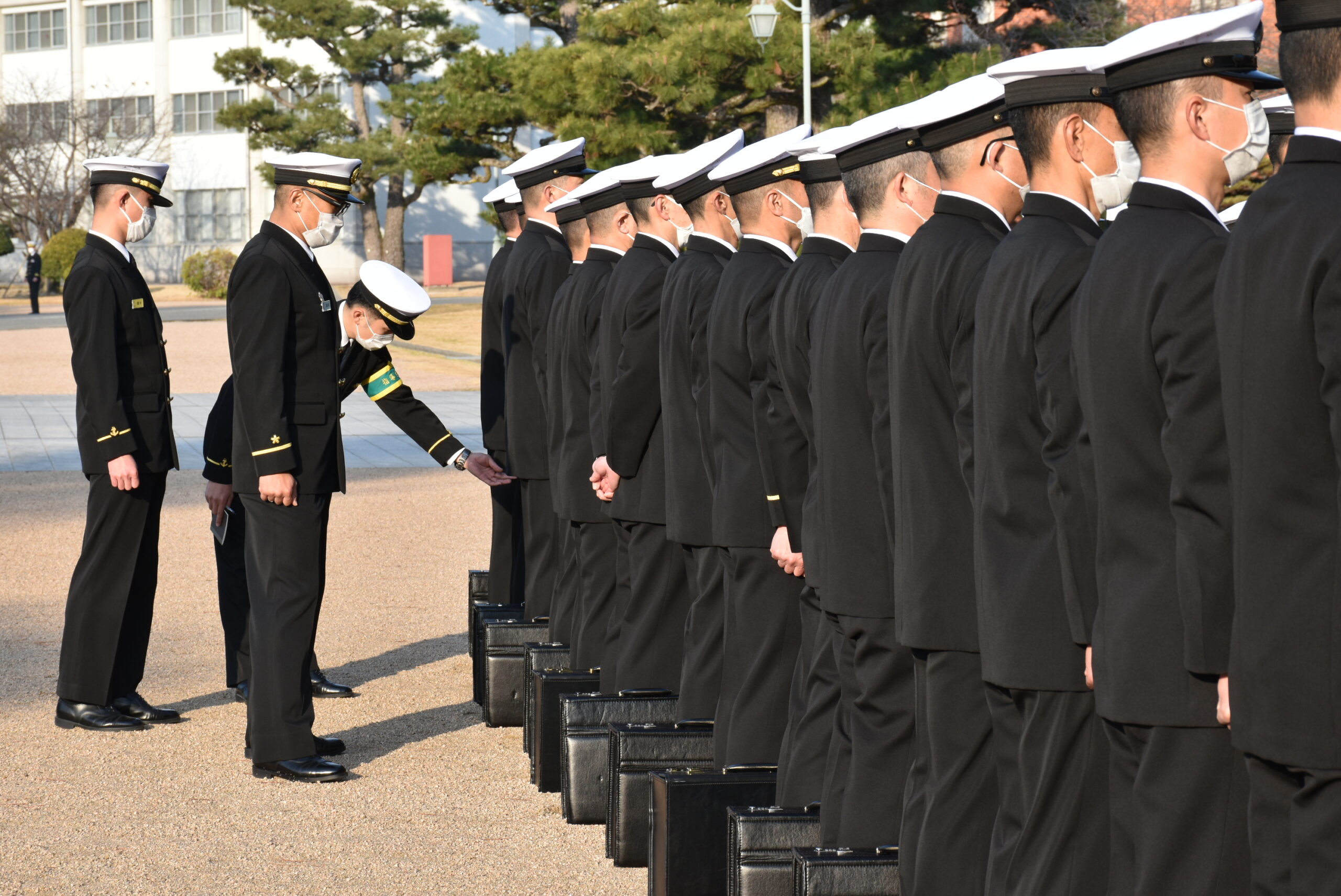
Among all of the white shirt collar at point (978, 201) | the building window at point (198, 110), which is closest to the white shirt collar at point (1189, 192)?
the white shirt collar at point (978, 201)

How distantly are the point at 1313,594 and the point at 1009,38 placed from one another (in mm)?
23782

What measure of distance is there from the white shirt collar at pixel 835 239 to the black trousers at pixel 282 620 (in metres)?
2.30

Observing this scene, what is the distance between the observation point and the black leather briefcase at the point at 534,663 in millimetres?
5988

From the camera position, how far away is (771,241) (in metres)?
4.91

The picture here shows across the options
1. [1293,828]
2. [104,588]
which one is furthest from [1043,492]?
[104,588]

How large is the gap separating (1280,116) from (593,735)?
2.77m

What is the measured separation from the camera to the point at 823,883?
3.60 m

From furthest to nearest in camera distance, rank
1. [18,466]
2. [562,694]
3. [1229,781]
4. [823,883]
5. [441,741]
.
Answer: [18,466]
[441,741]
[562,694]
[823,883]
[1229,781]

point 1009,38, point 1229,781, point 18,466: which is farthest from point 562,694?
point 1009,38

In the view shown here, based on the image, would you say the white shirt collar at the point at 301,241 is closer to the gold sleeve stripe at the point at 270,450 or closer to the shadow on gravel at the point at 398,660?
the gold sleeve stripe at the point at 270,450

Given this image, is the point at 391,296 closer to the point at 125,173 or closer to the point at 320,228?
the point at 320,228

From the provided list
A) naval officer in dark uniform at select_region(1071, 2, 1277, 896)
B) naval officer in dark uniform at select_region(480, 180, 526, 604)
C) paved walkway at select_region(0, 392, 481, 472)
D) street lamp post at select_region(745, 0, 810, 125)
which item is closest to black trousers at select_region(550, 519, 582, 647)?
naval officer in dark uniform at select_region(480, 180, 526, 604)

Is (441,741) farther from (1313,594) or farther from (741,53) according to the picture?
(741,53)

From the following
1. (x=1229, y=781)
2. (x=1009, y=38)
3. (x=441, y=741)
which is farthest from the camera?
(x=1009, y=38)
